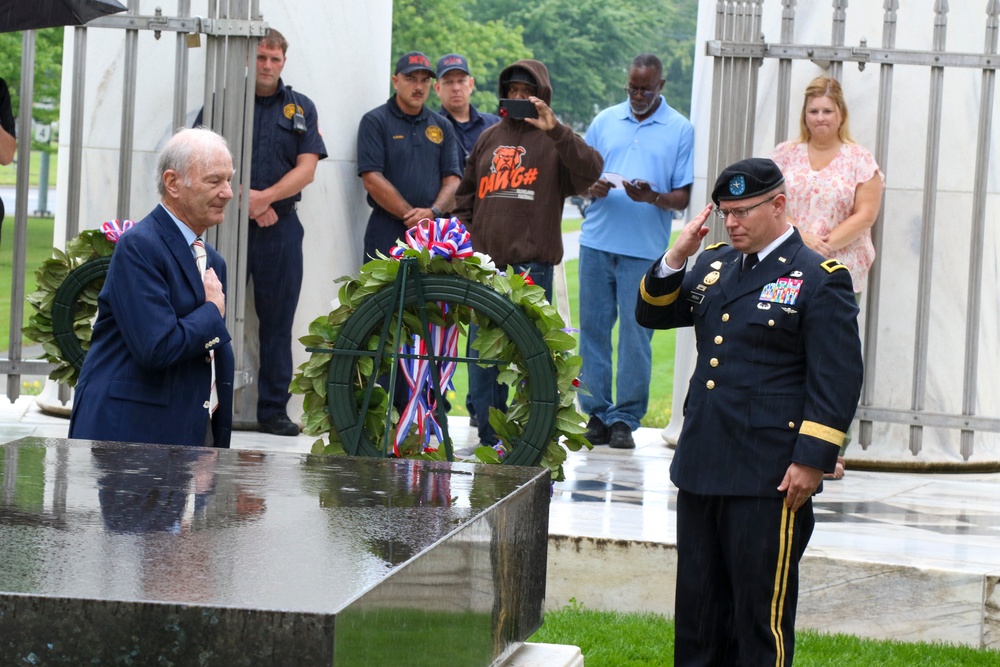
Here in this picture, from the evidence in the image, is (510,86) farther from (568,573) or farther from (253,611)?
(253,611)

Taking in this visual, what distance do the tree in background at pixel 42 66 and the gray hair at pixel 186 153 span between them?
17.9m

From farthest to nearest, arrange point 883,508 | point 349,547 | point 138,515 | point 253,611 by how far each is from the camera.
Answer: point 883,508
point 138,515
point 349,547
point 253,611

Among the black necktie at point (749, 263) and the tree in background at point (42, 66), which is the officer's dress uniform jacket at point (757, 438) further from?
the tree in background at point (42, 66)

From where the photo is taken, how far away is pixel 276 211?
8570mm

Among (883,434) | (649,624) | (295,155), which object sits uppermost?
(295,155)

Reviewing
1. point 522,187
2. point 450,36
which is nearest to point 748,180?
point 522,187

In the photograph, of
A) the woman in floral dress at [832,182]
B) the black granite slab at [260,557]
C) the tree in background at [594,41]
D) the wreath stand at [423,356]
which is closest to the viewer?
the black granite slab at [260,557]

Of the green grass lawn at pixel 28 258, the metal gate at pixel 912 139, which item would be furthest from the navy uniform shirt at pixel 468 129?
the green grass lawn at pixel 28 258

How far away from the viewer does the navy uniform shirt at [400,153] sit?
887cm

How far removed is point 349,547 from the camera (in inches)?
114

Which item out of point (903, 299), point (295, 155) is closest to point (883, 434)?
point (903, 299)

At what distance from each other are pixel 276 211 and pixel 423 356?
11.0ft

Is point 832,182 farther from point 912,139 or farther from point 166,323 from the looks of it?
point 166,323

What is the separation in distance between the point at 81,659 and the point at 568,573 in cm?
349
